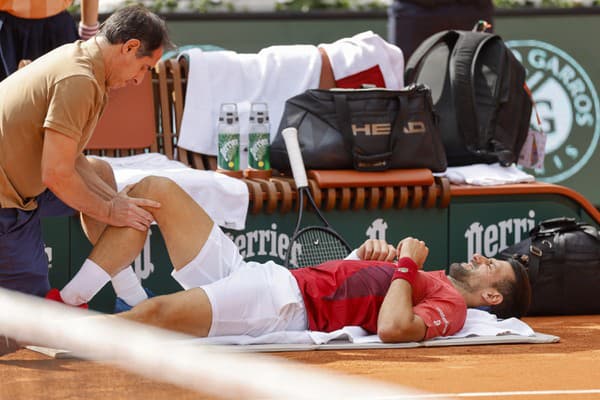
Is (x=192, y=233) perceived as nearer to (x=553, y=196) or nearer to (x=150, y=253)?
(x=150, y=253)

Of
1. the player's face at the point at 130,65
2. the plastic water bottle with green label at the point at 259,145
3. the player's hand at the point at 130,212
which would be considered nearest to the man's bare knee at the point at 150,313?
the player's hand at the point at 130,212

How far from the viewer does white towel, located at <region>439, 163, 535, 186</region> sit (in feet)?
21.6

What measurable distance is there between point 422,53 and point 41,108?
10.0 feet

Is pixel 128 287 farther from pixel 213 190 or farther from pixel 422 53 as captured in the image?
pixel 422 53

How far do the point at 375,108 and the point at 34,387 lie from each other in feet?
8.95

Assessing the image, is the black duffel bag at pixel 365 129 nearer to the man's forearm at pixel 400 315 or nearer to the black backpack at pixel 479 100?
the black backpack at pixel 479 100

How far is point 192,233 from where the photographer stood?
16.6 feet

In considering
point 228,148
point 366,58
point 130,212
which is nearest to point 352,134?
point 228,148

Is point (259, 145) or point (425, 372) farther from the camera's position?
point (259, 145)

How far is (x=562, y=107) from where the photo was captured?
9.09 m

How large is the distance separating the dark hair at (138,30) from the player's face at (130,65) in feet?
0.06

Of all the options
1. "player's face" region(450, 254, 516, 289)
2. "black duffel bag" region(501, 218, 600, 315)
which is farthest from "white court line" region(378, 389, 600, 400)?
"black duffel bag" region(501, 218, 600, 315)

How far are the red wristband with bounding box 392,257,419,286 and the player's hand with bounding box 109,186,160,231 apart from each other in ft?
3.27

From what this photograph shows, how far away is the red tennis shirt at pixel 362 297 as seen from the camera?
201 inches
